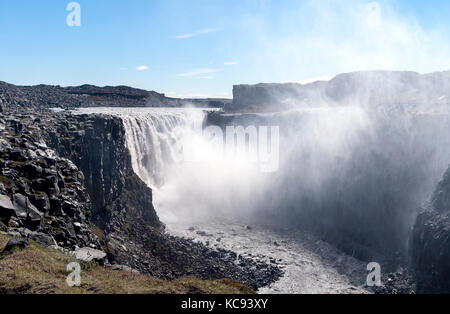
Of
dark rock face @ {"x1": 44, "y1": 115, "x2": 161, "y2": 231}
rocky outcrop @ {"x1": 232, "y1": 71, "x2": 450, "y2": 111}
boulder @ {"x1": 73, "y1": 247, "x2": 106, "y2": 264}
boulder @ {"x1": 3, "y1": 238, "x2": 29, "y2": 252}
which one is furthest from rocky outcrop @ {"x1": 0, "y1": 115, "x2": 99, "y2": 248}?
rocky outcrop @ {"x1": 232, "y1": 71, "x2": 450, "y2": 111}

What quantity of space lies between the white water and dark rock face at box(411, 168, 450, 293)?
6.10 metres

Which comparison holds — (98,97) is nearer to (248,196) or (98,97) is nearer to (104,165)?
(248,196)

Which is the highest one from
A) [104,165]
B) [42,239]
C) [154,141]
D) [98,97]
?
[98,97]

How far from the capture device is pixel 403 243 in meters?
43.0

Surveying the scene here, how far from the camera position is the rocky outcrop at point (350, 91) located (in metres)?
80.3

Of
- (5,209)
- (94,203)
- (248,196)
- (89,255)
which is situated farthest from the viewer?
(248,196)

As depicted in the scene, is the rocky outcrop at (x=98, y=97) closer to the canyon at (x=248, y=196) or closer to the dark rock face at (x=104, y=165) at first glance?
the canyon at (x=248, y=196)

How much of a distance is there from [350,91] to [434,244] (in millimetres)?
76981

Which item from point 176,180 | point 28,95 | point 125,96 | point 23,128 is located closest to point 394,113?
point 176,180

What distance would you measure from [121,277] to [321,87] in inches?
4106

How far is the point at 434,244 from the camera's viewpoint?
34.3 meters

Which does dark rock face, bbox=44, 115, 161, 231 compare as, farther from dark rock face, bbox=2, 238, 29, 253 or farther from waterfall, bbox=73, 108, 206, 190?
dark rock face, bbox=2, 238, 29, 253

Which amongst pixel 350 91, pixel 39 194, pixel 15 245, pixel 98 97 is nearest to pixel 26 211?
pixel 39 194

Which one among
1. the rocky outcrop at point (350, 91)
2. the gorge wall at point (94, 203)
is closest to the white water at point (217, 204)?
the gorge wall at point (94, 203)
